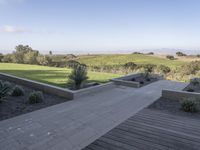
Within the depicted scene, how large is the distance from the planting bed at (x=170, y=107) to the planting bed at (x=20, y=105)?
9.80 ft

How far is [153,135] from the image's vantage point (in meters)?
3.19

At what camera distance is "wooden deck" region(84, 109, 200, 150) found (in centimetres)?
281

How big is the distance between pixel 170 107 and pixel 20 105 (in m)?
4.47

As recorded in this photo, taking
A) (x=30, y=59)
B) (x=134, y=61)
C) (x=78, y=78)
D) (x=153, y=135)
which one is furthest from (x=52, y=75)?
(x=134, y=61)

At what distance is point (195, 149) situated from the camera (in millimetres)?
2734

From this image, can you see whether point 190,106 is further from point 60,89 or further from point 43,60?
point 43,60

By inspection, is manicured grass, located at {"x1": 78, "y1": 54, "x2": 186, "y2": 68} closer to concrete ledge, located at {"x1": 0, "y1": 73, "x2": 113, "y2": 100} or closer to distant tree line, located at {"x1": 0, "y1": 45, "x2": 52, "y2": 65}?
distant tree line, located at {"x1": 0, "y1": 45, "x2": 52, "y2": 65}

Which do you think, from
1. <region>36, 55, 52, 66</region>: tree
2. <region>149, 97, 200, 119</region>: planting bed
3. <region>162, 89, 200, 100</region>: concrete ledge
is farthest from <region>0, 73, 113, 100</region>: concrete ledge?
<region>36, 55, 52, 66</region>: tree

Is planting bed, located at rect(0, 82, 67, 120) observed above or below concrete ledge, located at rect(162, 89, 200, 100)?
below

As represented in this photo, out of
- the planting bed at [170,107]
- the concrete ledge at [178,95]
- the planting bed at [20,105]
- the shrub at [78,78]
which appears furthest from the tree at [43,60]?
the planting bed at [170,107]

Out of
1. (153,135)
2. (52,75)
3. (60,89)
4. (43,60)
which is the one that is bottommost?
(153,135)

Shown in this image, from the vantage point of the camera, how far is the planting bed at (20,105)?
4.26m

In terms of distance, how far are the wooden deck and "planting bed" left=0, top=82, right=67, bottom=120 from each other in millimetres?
2426

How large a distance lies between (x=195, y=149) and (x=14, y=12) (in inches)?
→ 536
